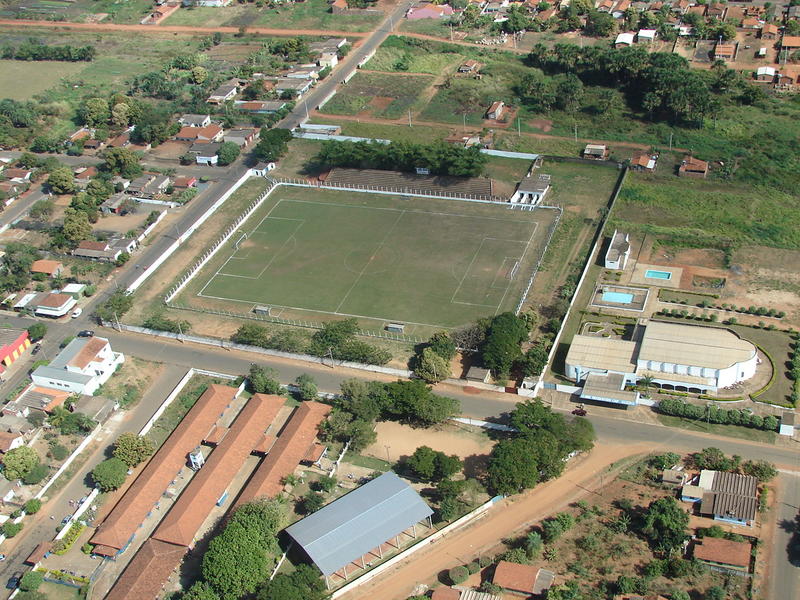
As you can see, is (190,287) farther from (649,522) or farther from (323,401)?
(649,522)

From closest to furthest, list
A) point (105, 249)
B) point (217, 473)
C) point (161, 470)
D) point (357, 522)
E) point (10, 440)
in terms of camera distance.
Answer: point (357, 522) → point (217, 473) → point (161, 470) → point (10, 440) → point (105, 249)

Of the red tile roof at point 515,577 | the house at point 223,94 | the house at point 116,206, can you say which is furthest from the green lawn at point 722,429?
the house at point 223,94

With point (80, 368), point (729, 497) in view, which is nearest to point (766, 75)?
point (729, 497)

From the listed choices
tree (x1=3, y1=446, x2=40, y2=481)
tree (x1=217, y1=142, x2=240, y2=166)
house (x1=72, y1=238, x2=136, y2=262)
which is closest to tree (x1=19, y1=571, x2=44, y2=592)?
tree (x1=3, y1=446, x2=40, y2=481)

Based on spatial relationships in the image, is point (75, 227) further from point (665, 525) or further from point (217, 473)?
point (665, 525)

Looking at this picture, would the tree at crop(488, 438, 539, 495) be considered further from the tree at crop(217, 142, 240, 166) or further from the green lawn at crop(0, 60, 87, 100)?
the green lawn at crop(0, 60, 87, 100)
